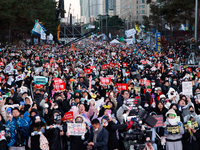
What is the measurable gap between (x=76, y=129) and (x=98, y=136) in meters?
0.46

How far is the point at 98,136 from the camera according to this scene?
6.04 metres

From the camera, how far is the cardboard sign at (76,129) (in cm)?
618

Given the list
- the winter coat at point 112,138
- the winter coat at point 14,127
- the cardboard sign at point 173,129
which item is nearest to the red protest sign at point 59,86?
the winter coat at point 14,127

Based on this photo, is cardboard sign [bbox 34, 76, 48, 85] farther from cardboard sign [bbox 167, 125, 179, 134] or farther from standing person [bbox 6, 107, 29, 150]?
cardboard sign [bbox 167, 125, 179, 134]

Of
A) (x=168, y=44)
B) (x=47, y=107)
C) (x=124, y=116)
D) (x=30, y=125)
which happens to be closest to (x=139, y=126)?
(x=124, y=116)

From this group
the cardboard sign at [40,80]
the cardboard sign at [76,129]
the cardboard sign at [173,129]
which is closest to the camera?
the cardboard sign at [76,129]

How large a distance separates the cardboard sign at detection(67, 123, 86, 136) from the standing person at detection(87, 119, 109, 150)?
22cm

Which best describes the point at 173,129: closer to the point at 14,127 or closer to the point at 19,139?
the point at 19,139

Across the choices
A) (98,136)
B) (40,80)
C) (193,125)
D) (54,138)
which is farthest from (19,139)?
(40,80)

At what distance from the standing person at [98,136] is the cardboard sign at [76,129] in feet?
0.73

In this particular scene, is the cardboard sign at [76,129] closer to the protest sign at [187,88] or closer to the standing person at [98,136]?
the standing person at [98,136]

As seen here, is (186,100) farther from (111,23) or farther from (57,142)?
(111,23)

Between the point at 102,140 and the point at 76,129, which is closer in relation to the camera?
the point at 102,140

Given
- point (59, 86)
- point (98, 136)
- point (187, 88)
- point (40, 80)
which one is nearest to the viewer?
point (98, 136)
